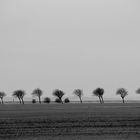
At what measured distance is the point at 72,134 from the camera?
2566cm

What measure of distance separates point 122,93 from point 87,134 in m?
170

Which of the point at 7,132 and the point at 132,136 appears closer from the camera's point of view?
the point at 132,136

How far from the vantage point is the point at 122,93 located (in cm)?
19250

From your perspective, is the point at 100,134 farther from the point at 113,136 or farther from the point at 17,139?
the point at 17,139

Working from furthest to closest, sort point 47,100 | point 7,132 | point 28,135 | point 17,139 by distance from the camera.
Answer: point 47,100 → point 7,132 → point 28,135 → point 17,139

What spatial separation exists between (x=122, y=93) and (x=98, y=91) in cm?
1469

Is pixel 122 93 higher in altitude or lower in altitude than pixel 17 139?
higher

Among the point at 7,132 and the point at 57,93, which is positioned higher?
the point at 57,93

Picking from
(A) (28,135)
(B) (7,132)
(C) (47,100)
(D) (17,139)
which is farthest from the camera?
(C) (47,100)

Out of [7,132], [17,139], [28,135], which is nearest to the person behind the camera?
[17,139]

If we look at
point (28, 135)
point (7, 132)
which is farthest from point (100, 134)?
point (7, 132)

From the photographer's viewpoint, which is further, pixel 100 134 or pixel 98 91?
pixel 98 91

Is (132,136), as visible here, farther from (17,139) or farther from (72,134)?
(17,139)

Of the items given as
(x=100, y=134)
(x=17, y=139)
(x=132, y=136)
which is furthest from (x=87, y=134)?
(x=17, y=139)
